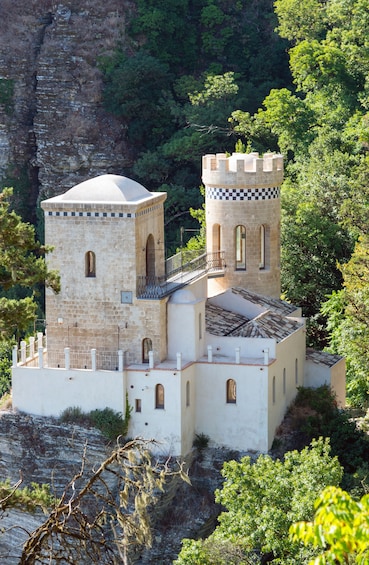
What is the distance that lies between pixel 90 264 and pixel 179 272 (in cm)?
336

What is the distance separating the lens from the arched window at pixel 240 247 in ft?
135

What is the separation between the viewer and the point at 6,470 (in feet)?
120

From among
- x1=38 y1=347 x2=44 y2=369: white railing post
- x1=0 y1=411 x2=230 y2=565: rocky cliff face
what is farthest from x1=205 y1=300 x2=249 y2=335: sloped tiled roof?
x1=38 y1=347 x2=44 y2=369: white railing post

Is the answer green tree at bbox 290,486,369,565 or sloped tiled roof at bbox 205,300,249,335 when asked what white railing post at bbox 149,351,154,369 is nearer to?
sloped tiled roof at bbox 205,300,249,335

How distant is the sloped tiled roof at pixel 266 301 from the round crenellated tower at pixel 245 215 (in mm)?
668

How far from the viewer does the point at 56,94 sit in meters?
67.4

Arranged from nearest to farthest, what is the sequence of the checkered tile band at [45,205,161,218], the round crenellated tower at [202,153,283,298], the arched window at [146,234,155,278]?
the checkered tile band at [45,205,161,218] < the arched window at [146,234,155,278] < the round crenellated tower at [202,153,283,298]

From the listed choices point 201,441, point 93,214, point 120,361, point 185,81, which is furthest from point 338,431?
point 185,81

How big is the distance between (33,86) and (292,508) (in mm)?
41975

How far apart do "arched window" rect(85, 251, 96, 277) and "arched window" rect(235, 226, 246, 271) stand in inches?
243

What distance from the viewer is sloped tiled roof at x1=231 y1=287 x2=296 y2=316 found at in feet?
129

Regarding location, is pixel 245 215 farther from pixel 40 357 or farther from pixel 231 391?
pixel 40 357

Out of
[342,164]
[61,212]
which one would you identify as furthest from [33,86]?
[61,212]

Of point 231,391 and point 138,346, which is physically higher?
point 138,346
